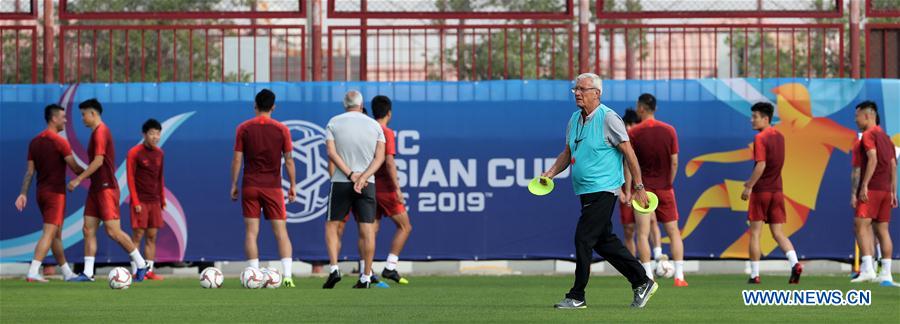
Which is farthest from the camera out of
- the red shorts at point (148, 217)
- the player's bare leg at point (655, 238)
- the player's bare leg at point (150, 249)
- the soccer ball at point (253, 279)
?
the player's bare leg at point (655, 238)

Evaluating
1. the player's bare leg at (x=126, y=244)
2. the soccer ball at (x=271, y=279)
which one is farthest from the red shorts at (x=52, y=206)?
the soccer ball at (x=271, y=279)

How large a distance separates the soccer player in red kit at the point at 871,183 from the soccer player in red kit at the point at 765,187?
2.27ft

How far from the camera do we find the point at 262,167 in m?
14.7

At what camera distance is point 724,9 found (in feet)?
59.6

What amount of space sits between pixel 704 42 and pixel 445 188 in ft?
11.2

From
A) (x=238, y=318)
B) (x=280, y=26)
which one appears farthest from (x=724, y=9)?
(x=238, y=318)

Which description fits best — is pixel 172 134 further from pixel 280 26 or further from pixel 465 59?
pixel 465 59

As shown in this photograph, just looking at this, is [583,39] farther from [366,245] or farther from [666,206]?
[366,245]

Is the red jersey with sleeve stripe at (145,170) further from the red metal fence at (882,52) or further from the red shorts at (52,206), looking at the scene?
the red metal fence at (882,52)

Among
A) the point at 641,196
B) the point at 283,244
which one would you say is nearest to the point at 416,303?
the point at 641,196

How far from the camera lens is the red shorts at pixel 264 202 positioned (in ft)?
48.2

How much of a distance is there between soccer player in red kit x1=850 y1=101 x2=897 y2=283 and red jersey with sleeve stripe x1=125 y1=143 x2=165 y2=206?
694 cm

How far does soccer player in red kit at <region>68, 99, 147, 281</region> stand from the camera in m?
15.8

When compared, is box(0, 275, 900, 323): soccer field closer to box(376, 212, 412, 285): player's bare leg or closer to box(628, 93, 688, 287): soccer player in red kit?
box(376, 212, 412, 285): player's bare leg
